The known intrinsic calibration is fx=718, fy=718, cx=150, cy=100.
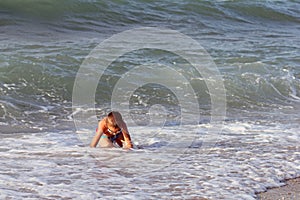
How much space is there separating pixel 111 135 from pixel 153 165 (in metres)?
0.91

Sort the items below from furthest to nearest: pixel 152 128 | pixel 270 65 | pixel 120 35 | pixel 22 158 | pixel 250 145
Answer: pixel 120 35, pixel 270 65, pixel 152 128, pixel 250 145, pixel 22 158

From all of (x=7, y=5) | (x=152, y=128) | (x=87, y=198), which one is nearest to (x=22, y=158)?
(x=87, y=198)

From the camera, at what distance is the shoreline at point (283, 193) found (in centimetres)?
510

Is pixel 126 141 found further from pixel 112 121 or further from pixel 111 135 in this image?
pixel 112 121

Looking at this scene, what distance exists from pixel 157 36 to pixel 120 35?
0.67 meters

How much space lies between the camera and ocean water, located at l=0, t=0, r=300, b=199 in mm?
5410

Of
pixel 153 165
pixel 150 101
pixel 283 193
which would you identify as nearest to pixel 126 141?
pixel 153 165

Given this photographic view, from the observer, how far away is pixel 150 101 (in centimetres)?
893

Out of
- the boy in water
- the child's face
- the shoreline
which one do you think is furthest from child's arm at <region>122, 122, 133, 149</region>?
the shoreline

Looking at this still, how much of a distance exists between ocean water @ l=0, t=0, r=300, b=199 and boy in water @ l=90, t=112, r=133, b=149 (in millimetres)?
134

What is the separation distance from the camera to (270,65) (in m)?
11.1

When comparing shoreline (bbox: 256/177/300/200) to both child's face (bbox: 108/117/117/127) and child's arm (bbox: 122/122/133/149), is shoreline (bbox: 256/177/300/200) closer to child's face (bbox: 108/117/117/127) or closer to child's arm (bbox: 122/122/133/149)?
child's arm (bbox: 122/122/133/149)

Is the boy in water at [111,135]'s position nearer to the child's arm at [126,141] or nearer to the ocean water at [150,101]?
the child's arm at [126,141]

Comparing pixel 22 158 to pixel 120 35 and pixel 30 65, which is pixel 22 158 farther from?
pixel 120 35
